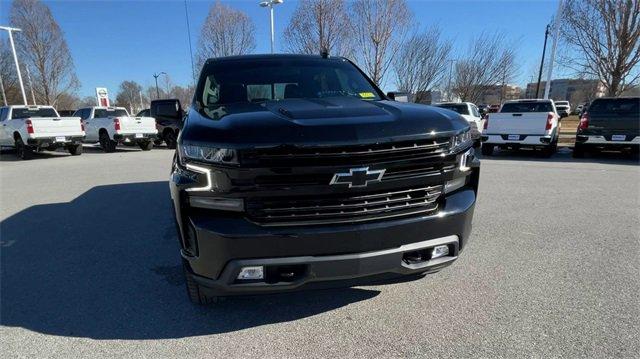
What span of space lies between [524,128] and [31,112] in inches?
654

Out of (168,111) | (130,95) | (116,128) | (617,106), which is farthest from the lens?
(130,95)

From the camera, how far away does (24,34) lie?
30.8 metres

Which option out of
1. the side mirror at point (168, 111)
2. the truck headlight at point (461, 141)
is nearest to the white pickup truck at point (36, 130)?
the side mirror at point (168, 111)

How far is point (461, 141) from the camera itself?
8.12 ft

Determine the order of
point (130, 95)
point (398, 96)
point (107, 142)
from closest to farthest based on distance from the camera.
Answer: point (398, 96)
point (107, 142)
point (130, 95)

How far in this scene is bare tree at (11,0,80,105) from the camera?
30.6 metres

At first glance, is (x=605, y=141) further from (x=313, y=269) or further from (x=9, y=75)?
(x=9, y=75)

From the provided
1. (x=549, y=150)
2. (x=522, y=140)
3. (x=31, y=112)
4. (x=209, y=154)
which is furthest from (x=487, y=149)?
(x=31, y=112)

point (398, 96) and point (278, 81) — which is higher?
point (278, 81)

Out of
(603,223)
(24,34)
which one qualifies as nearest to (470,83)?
(603,223)

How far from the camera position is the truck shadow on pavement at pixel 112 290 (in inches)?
104

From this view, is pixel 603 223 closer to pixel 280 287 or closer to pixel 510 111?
pixel 280 287

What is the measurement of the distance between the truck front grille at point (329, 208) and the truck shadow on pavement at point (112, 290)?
1.82 ft

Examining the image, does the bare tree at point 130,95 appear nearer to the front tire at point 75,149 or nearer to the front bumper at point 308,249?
the front tire at point 75,149
